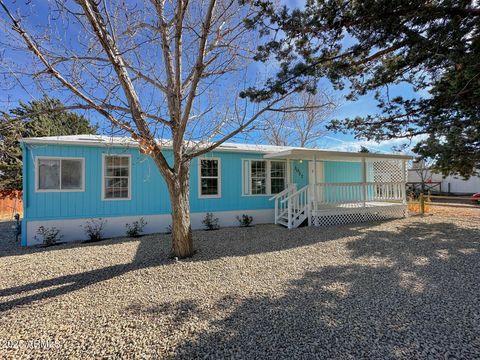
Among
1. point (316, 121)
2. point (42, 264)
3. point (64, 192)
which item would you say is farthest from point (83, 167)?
point (316, 121)

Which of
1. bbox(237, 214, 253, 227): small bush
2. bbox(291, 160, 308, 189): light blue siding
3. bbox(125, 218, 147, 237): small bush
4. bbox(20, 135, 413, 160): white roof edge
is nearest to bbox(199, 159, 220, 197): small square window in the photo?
bbox(20, 135, 413, 160): white roof edge

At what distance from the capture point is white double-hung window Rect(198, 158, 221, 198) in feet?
27.7

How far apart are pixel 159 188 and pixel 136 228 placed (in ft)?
4.65

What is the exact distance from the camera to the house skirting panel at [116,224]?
6602mm

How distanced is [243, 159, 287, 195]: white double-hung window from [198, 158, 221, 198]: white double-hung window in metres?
1.04

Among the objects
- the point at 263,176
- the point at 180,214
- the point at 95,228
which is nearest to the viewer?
the point at 180,214

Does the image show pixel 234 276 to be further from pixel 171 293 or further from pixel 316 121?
pixel 316 121

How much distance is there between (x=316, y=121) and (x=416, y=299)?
1769 centimetres

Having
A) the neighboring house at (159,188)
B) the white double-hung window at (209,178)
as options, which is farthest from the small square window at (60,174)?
the white double-hung window at (209,178)

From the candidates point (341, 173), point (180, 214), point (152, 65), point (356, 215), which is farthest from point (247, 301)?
→ point (341, 173)

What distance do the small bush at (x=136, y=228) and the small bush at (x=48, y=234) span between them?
1.80 m

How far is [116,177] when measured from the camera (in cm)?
747

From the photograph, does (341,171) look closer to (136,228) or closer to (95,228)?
(136,228)

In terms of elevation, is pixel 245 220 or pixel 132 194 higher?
pixel 132 194
